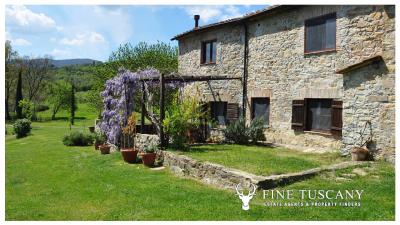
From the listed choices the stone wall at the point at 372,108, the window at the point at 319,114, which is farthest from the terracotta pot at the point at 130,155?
the stone wall at the point at 372,108

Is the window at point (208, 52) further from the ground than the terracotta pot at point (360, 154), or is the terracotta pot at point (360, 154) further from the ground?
the window at point (208, 52)

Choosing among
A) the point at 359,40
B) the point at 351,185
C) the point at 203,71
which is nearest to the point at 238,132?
the point at 203,71

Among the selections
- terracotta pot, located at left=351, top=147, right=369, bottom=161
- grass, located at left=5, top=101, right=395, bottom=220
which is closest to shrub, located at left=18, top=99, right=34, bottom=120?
grass, located at left=5, top=101, right=395, bottom=220

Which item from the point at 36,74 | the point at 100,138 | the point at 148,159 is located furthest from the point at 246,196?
the point at 36,74

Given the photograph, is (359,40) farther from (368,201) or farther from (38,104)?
(38,104)

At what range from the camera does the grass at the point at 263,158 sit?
9.48 meters

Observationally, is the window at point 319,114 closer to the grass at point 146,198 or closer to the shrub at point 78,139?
the grass at point 146,198

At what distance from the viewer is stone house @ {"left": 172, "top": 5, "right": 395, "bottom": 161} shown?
10.4 metres

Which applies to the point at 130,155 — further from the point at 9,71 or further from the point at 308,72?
the point at 9,71

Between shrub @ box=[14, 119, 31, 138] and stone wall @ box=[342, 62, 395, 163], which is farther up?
stone wall @ box=[342, 62, 395, 163]

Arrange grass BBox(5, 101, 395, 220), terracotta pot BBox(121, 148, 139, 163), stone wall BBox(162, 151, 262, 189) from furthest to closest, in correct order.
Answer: terracotta pot BBox(121, 148, 139, 163)
stone wall BBox(162, 151, 262, 189)
grass BBox(5, 101, 395, 220)

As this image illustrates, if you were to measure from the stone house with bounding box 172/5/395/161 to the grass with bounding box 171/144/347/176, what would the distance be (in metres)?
0.86

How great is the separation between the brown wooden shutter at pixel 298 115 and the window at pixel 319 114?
0.22 metres

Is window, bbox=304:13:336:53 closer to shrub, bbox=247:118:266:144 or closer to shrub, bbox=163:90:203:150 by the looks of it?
shrub, bbox=247:118:266:144
